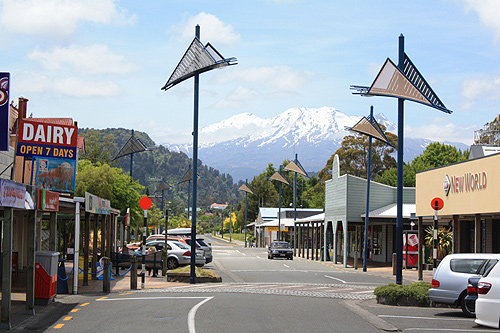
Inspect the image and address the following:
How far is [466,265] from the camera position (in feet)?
52.8

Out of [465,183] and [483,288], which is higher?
[465,183]

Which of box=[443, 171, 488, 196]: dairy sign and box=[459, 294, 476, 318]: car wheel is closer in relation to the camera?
box=[459, 294, 476, 318]: car wheel

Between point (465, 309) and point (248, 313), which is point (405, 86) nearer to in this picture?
point (465, 309)

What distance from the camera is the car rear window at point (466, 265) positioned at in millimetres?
15945

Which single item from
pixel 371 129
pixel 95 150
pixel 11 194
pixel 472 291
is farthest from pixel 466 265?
pixel 95 150

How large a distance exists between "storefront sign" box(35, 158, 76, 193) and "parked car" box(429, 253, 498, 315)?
14.0 metres

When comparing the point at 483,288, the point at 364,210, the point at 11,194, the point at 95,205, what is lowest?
the point at 483,288

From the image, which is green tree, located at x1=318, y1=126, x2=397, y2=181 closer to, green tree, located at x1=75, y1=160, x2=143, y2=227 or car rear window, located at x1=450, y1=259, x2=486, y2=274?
green tree, located at x1=75, y1=160, x2=143, y2=227

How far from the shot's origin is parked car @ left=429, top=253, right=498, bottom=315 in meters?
15.8

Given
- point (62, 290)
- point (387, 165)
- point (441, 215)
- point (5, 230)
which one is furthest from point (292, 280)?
point (387, 165)

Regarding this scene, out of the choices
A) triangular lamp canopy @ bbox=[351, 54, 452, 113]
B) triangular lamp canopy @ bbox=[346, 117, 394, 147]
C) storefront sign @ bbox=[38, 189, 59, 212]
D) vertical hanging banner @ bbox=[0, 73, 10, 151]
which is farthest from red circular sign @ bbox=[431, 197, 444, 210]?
vertical hanging banner @ bbox=[0, 73, 10, 151]

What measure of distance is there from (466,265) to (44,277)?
1091 centimetres

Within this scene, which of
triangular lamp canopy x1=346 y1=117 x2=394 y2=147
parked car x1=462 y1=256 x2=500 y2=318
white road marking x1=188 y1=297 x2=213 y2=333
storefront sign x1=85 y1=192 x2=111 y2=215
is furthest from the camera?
Answer: triangular lamp canopy x1=346 y1=117 x2=394 y2=147

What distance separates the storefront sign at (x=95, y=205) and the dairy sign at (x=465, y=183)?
1426 cm
